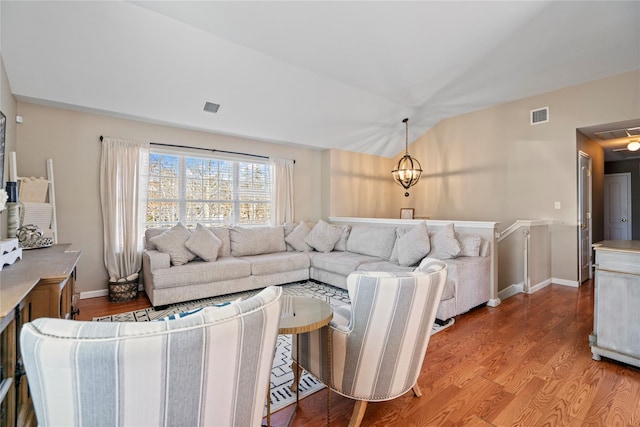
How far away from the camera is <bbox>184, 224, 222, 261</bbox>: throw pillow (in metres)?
3.88

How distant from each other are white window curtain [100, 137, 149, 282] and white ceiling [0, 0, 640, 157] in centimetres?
50

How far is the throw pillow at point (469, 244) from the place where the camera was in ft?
11.7

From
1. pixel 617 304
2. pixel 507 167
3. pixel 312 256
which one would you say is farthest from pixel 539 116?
pixel 312 256

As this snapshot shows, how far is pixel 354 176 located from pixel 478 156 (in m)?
2.38

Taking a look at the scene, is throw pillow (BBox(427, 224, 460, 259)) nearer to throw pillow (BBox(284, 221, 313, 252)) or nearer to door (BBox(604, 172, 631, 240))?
throw pillow (BBox(284, 221, 313, 252))

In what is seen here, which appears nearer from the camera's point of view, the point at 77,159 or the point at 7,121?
the point at 7,121

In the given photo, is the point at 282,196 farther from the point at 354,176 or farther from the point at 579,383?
the point at 579,383

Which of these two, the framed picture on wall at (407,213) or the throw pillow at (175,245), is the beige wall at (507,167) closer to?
the framed picture on wall at (407,213)

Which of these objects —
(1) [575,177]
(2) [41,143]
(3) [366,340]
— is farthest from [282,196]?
(1) [575,177]

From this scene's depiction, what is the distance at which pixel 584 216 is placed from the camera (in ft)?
15.6

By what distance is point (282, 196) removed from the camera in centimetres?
555

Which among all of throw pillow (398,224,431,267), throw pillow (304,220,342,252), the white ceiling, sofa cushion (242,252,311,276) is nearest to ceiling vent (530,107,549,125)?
the white ceiling

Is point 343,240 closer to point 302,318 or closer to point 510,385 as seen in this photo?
point 510,385

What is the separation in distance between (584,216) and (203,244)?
5.81m
